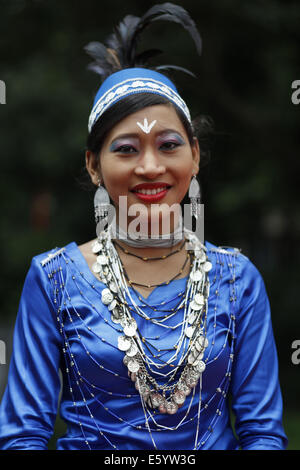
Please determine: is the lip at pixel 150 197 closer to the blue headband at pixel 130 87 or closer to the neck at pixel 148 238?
the neck at pixel 148 238

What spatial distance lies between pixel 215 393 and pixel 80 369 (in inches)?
20.0

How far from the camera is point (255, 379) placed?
2.38 metres

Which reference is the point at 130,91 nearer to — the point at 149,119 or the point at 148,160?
the point at 149,119

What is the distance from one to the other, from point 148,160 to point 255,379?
91 centimetres

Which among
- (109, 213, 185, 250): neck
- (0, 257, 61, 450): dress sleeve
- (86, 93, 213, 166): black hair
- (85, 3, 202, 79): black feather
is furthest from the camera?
(85, 3, 202, 79): black feather

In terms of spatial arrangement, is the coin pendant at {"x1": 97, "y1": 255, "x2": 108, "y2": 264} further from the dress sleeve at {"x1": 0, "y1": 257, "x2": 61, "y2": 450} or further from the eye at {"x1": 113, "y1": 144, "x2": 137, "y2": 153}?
the eye at {"x1": 113, "y1": 144, "x2": 137, "y2": 153}

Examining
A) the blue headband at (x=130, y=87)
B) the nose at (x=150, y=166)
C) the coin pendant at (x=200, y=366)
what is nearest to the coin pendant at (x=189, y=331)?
the coin pendant at (x=200, y=366)

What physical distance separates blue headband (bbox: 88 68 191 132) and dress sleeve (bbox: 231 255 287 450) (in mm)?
801

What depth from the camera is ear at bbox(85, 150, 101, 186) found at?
8.28 ft

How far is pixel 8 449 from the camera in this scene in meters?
2.21

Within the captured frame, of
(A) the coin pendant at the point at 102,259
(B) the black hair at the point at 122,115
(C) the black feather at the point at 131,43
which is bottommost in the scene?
(A) the coin pendant at the point at 102,259

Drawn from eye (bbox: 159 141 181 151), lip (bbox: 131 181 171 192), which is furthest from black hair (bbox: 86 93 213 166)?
lip (bbox: 131 181 171 192)

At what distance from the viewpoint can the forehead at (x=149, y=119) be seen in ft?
7.62

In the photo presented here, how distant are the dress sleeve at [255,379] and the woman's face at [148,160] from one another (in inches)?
19.4
